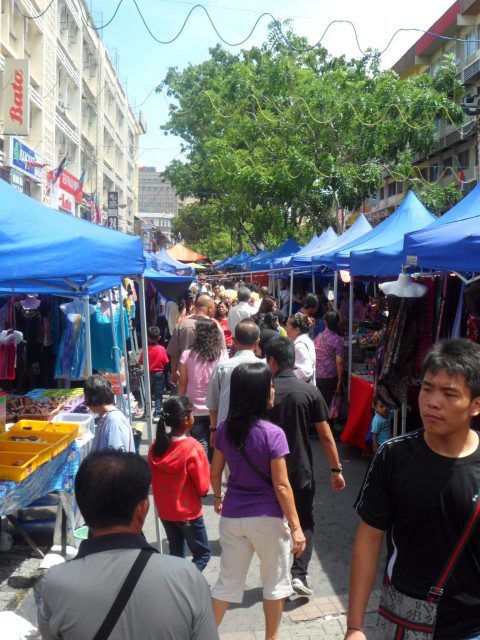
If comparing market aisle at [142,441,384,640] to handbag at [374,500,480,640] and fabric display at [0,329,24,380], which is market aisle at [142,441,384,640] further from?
fabric display at [0,329,24,380]

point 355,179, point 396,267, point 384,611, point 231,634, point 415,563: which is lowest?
point 231,634

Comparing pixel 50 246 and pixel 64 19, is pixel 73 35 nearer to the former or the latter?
pixel 64 19

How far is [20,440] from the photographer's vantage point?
4840 mm

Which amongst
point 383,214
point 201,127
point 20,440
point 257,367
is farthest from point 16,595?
point 383,214

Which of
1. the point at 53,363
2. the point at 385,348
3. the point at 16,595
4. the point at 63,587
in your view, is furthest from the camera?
the point at 53,363

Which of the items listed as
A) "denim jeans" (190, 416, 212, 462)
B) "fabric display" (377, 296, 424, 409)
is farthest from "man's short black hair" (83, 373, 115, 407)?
"fabric display" (377, 296, 424, 409)

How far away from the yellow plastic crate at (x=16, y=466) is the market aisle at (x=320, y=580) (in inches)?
61.5

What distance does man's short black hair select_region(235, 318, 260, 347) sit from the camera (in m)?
5.34

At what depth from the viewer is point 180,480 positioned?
13.3 feet

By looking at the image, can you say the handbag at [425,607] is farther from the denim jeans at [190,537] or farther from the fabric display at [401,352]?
the fabric display at [401,352]

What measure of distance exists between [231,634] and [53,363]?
18.3 feet

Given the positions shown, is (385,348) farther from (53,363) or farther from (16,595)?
(53,363)

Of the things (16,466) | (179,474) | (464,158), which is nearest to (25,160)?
(16,466)

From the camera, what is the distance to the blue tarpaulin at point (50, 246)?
152 inches
